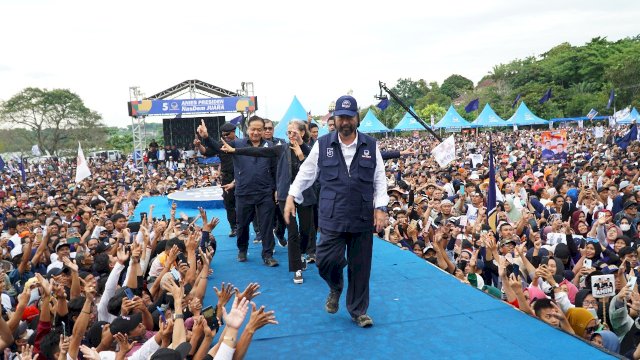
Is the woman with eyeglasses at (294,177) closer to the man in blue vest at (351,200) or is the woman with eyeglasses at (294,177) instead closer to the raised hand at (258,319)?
the man in blue vest at (351,200)

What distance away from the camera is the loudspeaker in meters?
25.5

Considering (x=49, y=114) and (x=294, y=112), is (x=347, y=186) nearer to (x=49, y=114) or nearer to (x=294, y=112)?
(x=294, y=112)

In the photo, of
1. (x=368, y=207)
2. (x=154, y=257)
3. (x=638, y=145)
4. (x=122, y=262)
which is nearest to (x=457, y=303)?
(x=368, y=207)

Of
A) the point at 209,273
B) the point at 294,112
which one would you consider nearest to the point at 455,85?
the point at 294,112

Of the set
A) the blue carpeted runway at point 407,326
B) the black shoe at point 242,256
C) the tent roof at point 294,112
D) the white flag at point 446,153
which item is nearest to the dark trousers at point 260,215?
the black shoe at point 242,256

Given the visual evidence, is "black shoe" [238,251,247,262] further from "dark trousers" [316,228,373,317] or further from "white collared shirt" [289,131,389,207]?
"dark trousers" [316,228,373,317]

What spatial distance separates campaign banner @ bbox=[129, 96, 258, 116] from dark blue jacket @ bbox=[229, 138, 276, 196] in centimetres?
1692

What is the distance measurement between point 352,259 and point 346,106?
1206 mm

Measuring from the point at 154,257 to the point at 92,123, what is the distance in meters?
45.3

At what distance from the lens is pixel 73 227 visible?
786 cm

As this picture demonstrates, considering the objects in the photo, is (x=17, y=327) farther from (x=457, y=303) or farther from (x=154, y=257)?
(x=457, y=303)

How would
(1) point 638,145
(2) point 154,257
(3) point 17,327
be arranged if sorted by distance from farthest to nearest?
1. (1) point 638,145
2. (2) point 154,257
3. (3) point 17,327

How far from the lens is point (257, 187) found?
5.56 meters

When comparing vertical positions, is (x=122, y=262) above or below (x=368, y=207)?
below
